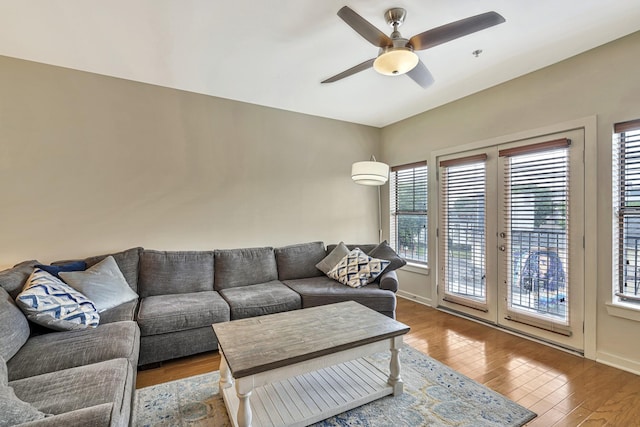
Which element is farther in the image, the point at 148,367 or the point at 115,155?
the point at 115,155

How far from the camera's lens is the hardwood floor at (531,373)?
189 centimetres

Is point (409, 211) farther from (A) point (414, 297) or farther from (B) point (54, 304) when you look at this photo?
(B) point (54, 304)

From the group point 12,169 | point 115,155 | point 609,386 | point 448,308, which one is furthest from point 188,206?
point 609,386

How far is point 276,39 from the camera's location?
237cm

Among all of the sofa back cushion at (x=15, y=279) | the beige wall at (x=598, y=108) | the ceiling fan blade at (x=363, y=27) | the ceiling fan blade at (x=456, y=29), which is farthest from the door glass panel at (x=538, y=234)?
the sofa back cushion at (x=15, y=279)

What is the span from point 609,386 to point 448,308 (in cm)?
172

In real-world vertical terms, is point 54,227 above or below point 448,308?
above

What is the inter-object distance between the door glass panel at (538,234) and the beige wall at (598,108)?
0.26 m

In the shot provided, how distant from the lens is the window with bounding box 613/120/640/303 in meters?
2.35

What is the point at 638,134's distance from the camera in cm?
235

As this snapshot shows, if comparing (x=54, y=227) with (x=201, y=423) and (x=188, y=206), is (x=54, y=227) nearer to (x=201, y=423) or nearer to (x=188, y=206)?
(x=188, y=206)

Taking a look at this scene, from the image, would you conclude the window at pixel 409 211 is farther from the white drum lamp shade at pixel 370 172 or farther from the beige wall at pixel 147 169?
the white drum lamp shade at pixel 370 172

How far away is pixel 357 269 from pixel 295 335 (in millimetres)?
1645

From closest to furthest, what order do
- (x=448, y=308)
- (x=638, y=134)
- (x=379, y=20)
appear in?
(x=379, y=20) → (x=638, y=134) → (x=448, y=308)
